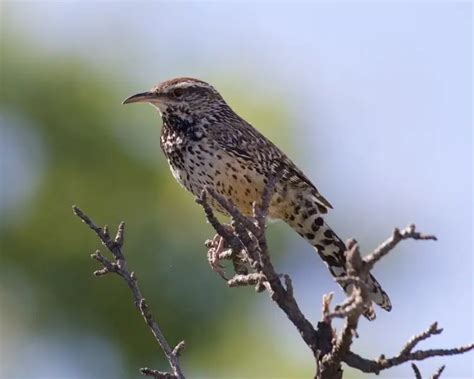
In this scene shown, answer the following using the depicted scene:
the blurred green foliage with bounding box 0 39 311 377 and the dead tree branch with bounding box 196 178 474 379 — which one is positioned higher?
the blurred green foliage with bounding box 0 39 311 377

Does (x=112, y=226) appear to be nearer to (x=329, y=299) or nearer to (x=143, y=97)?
(x=143, y=97)

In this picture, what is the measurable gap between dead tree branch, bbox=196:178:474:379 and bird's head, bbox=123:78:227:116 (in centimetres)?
176

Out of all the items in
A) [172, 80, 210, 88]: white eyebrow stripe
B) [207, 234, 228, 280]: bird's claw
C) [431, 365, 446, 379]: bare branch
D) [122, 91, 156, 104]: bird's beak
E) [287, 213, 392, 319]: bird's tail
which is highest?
[172, 80, 210, 88]: white eyebrow stripe

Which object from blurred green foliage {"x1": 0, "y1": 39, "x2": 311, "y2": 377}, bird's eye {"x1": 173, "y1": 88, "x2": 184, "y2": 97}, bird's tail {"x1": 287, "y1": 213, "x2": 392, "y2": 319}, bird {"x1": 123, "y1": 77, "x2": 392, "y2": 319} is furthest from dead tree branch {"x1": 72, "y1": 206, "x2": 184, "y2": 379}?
blurred green foliage {"x1": 0, "y1": 39, "x2": 311, "y2": 377}

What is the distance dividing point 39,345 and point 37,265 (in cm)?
85

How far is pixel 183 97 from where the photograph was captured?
191 inches

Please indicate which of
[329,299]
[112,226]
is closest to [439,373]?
[329,299]

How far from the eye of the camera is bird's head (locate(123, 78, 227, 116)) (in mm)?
4793

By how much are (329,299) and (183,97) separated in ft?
7.47

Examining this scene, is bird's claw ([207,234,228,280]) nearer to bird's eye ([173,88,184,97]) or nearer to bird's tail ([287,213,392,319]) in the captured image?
bird's tail ([287,213,392,319])

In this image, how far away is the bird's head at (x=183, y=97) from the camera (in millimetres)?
4793

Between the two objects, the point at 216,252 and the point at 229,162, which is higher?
the point at 229,162

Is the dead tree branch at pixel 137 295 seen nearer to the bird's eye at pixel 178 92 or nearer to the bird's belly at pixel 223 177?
the bird's belly at pixel 223 177

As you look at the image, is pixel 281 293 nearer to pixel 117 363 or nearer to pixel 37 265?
pixel 117 363
